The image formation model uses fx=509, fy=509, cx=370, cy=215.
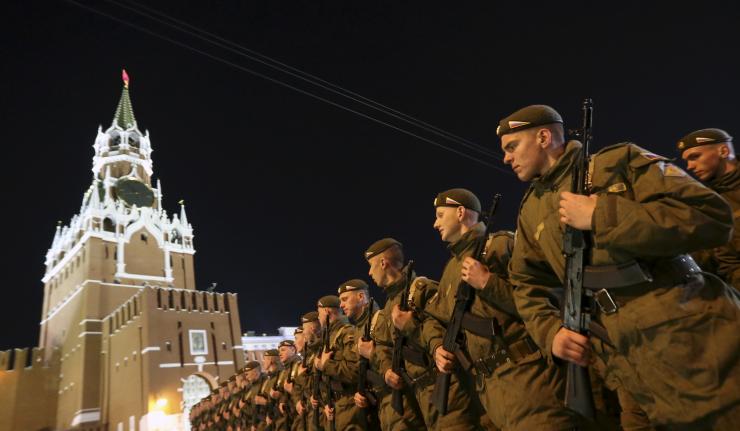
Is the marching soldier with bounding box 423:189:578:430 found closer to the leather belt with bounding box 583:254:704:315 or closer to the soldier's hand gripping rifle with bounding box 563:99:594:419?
the soldier's hand gripping rifle with bounding box 563:99:594:419

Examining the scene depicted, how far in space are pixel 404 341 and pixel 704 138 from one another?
2.95 m

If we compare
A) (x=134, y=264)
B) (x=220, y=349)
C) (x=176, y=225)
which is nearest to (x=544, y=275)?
(x=220, y=349)

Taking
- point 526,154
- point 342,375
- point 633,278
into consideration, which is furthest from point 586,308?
point 342,375

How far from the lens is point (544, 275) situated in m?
2.86

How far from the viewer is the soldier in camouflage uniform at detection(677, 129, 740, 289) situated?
328 cm

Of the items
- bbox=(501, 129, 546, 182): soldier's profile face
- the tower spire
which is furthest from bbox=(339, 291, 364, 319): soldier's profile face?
the tower spire

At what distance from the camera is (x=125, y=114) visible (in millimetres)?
55906

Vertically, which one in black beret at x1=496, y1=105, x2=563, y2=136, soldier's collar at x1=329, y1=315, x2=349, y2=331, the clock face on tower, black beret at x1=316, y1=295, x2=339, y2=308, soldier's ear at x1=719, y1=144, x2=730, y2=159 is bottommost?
soldier's ear at x1=719, y1=144, x2=730, y2=159

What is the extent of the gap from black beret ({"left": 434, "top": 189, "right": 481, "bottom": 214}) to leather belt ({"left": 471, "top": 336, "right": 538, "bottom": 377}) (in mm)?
1374

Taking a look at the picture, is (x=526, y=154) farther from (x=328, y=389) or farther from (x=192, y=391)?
(x=192, y=391)

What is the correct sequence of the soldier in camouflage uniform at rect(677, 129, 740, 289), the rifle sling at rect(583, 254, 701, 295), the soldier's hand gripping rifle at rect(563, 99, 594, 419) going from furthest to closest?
the soldier in camouflage uniform at rect(677, 129, 740, 289) < the soldier's hand gripping rifle at rect(563, 99, 594, 419) < the rifle sling at rect(583, 254, 701, 295)

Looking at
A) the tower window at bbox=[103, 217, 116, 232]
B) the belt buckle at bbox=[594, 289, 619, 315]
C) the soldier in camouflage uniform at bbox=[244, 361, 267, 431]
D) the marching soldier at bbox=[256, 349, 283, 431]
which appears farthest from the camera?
the tower window at bbox=[103, 217, 116, 232]

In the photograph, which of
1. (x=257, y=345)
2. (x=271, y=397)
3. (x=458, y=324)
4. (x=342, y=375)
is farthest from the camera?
(x=257, y=345)

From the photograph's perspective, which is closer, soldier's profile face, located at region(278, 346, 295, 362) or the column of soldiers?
the column of soldiers
